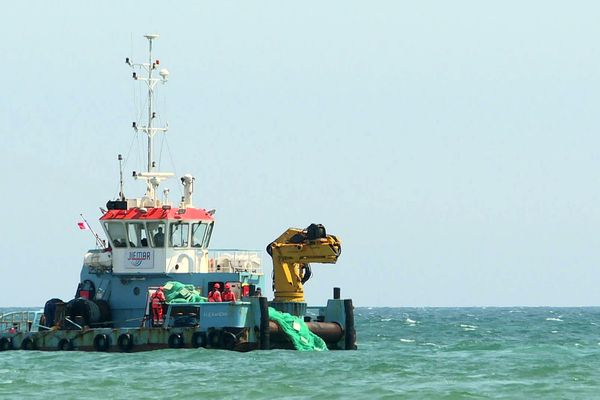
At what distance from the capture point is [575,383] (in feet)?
117

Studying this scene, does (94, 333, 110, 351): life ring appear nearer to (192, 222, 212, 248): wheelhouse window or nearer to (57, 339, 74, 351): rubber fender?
(57, 339, 74, 351): rubber fender

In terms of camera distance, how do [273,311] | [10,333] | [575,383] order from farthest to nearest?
[10,333] < [273,311] < [575,383]

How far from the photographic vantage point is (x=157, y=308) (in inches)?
1718

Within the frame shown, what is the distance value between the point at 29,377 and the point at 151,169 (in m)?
11.2

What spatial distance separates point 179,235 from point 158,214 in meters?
0.90

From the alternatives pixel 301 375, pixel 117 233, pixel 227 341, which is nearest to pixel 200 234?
pixel 117 233

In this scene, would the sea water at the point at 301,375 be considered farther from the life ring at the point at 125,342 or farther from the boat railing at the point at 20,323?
the boat railing at the point at 20,323

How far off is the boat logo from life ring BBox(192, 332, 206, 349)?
4299 mm

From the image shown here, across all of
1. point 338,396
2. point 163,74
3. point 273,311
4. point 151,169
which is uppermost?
point 163,74

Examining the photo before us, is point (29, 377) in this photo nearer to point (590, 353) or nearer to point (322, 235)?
point (322, 235)

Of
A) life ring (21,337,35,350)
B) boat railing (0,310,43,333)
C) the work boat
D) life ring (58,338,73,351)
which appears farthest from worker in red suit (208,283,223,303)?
boat railing (0,310,43,333)

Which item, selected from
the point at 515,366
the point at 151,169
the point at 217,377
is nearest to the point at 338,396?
the point at 217,377

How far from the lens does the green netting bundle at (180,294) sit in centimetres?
4366

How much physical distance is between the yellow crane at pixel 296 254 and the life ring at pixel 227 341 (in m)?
3.48
